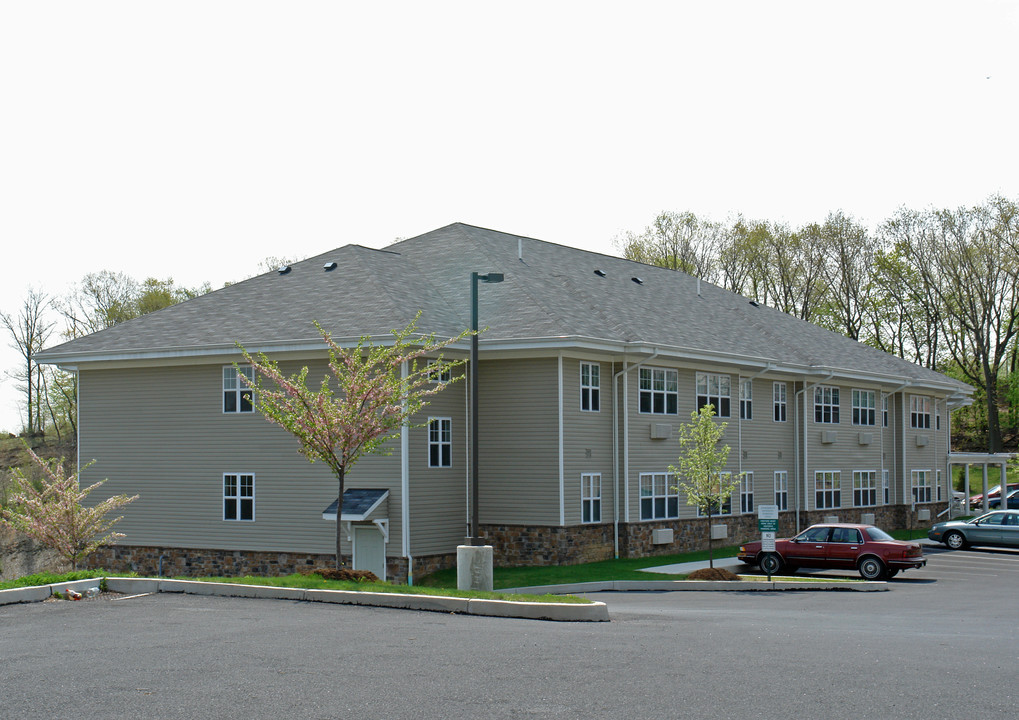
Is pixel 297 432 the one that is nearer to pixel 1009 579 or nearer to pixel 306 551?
pixel 306 551

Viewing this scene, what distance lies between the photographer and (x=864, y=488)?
4319cm

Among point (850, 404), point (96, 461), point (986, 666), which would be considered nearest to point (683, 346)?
point (850, 404)

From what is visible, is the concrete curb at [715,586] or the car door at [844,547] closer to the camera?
the concrete curb at [715,586]

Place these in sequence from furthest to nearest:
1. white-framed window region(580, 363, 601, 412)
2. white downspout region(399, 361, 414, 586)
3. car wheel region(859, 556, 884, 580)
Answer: white-framed window region(580, 363, 601, 412) < car wheel region(859, 556, 884, 580) < white downspout region(399, 361, 414, 586)

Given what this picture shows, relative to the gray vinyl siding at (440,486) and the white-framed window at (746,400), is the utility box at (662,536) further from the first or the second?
the white-framed window at (746,400)

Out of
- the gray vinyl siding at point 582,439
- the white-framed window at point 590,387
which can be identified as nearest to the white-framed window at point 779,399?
the gray vinyl siding at point 582,439

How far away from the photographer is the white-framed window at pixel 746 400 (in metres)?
35.9

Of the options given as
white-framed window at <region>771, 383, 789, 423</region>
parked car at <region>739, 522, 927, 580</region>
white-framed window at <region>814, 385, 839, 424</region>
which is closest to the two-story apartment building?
white-framed window at <region>771, 383, 789, 423</region>

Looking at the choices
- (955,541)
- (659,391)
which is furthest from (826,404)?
(659,391)

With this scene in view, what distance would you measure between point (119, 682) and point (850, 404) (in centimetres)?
3651

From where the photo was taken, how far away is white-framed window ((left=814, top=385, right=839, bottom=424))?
132 ft

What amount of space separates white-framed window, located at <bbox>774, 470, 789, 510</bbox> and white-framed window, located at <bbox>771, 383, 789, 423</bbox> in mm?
1906

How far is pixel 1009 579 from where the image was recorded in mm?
A: 28344

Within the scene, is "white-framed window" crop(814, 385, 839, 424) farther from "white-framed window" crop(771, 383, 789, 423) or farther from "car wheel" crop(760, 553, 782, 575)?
"car wheel" crop(760, 553, 782, 575)
